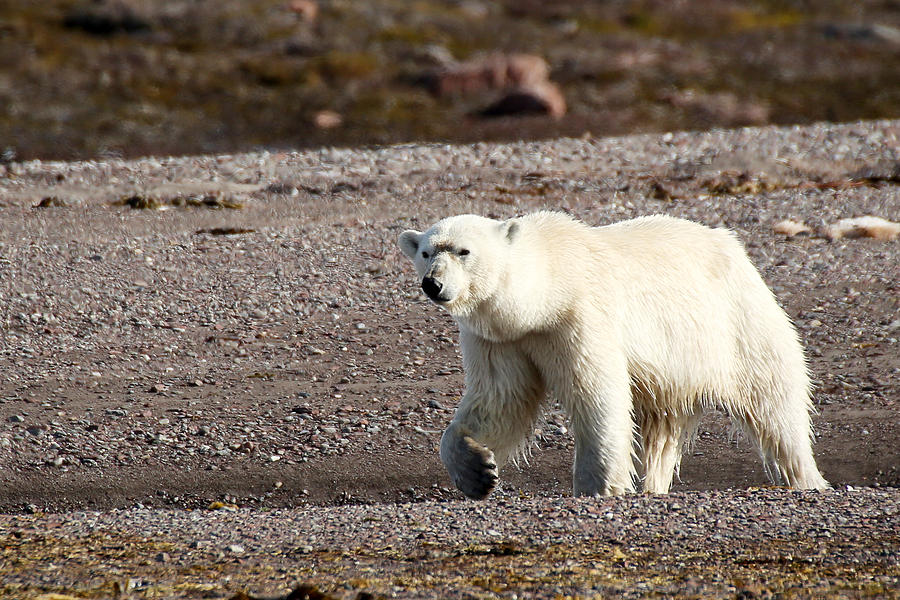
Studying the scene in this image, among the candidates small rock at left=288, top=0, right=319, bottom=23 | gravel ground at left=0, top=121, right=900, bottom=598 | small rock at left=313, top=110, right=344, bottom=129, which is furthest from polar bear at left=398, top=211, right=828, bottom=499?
small rock at left=288, top=0, right=319, bottom=23

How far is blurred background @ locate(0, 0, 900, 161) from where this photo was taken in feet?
73.7

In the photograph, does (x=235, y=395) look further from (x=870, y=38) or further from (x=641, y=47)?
(x=870, y=38)

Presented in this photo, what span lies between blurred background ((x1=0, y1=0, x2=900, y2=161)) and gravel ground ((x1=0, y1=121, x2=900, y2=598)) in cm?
761

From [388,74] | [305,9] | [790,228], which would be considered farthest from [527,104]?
[790,228]

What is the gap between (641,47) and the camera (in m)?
30.2

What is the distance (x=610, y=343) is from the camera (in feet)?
16.5

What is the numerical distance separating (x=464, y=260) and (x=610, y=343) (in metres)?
0.80

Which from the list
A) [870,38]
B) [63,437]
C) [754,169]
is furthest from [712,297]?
[870,38]

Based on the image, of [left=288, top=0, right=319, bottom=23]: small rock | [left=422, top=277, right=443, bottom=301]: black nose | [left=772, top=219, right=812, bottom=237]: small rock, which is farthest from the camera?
[left=288, top=0, right=319, bottom=23]: small rock

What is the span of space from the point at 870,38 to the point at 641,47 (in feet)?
21.2

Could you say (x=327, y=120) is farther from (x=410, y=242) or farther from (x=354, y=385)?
(x=410, y=242)

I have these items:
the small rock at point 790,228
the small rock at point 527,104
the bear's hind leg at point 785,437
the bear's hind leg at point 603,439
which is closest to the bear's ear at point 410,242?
the bear's hind leg at point 603,439

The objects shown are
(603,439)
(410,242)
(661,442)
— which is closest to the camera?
(603,439)

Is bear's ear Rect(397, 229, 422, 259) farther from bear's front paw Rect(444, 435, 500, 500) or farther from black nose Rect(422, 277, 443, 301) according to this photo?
bear's front paw Rect(444, 435, 500, 500)
